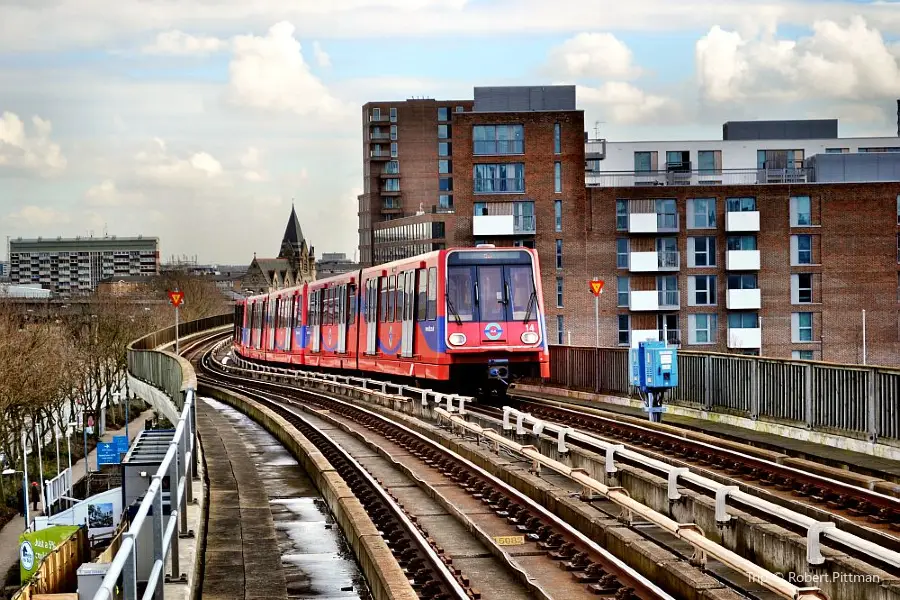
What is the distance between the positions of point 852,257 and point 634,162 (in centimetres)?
1350

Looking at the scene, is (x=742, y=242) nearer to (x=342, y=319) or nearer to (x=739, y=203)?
(x=739, y=203)

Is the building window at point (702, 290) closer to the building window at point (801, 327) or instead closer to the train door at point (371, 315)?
the building window at point (801, 327)

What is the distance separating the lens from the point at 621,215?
64.7 m

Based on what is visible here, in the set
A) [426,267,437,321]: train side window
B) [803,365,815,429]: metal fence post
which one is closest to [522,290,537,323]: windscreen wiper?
[426,267,437,321]: train side window

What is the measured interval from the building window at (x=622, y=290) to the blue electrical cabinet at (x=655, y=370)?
135 ft

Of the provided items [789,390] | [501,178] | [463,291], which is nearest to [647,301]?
[501,178]

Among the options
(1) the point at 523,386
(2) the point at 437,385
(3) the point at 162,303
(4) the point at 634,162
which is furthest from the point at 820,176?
(3) the point at 162,303

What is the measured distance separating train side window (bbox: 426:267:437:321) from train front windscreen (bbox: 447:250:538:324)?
17.6 inches

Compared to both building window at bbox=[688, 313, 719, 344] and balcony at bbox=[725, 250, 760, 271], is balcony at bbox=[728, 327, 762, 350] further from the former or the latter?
balcony at bbox=[725, 250, 760, 271]

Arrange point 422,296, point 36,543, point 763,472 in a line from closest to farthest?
point 763,472, point 422,296, point 36,543

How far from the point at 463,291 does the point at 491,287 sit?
0.63m

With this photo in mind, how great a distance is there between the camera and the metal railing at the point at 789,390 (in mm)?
17344

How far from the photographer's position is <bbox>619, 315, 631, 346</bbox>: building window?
64312mm

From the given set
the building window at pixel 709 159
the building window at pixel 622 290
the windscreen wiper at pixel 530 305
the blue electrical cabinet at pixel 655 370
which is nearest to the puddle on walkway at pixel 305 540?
the blue electrical cabinet at pixel 655 370
